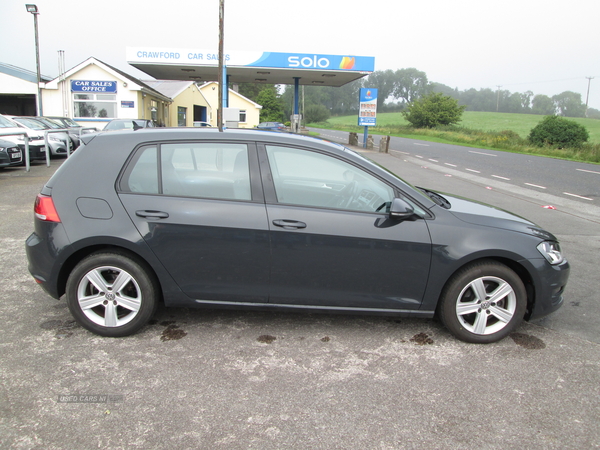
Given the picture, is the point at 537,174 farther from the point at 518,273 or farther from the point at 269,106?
the point at 269,106

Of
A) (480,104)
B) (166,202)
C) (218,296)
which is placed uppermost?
(480,104)

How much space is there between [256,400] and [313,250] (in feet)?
3.75

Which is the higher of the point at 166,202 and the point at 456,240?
the point at 166,202

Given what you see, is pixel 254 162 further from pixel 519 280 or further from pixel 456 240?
pixel 519 280

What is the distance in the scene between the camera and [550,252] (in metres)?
3.75

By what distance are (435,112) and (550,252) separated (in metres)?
61.5

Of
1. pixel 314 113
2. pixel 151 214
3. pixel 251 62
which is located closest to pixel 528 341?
pixel 151 214

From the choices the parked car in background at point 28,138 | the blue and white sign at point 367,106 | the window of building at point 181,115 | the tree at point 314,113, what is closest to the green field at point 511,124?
the window of building at point 181,115

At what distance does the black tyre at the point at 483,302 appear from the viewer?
3.60m

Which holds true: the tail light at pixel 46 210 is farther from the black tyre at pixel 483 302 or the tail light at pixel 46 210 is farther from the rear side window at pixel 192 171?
the black tyre at pixel 483 302

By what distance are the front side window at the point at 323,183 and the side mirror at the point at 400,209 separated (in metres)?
0.11

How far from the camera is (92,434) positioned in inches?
100

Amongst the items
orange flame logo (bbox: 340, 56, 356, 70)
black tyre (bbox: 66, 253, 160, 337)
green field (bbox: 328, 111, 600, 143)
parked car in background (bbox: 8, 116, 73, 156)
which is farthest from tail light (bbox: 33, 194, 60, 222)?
green field (bbox: 328, 111, 600, 143)

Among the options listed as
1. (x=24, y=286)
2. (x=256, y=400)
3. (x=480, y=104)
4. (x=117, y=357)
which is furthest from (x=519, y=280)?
(x=480, y=104)
